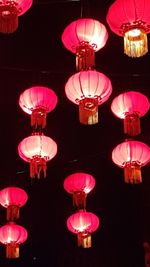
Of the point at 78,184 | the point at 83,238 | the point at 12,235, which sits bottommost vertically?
the point at 83,238

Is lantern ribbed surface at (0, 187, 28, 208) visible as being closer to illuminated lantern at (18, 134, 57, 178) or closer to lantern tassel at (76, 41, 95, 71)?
illuminated lantern at (18, 134, 57, 178)

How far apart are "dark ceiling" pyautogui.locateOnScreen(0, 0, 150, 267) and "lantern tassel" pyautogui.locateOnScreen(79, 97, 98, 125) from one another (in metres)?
1.68

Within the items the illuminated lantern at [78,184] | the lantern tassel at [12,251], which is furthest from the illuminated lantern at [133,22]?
the lantern tassel at [12,251]

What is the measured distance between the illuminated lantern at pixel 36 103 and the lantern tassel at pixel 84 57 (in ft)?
3.44

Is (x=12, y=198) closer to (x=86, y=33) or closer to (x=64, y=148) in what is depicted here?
(x=64, y=148)

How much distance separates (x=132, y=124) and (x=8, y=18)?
2.12 m

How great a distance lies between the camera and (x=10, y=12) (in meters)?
4.63

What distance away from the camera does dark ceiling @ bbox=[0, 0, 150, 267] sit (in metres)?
7.11

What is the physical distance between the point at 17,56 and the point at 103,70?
1317mm

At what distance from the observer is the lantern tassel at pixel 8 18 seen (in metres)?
4.52

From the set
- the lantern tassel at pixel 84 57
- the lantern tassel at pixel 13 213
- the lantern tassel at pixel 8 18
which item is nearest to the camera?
the lantern tassel at pixel 8 18

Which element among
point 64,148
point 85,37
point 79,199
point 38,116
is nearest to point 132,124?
point 38,116

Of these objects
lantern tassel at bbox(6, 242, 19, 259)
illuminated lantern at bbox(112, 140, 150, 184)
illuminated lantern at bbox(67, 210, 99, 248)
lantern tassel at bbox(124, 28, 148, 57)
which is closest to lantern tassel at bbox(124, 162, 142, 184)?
illuminated lantern at bbox(112, 140, 150, 184)

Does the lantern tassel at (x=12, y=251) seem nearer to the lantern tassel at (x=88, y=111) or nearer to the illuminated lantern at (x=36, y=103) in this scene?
the illuminated lantern at (x=36, y=103)
